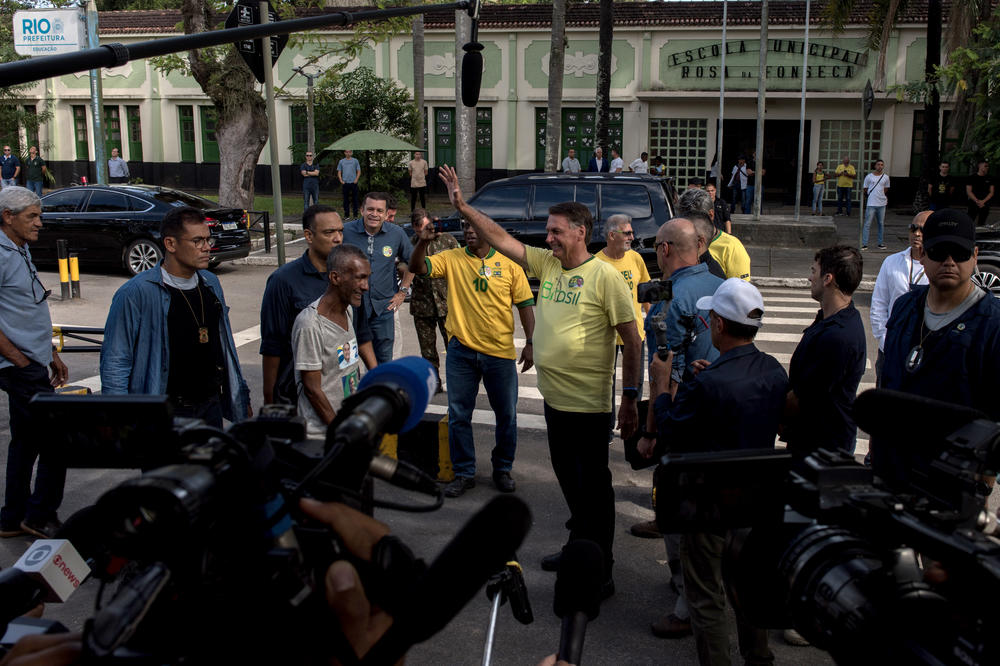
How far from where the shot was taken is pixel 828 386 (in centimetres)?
436

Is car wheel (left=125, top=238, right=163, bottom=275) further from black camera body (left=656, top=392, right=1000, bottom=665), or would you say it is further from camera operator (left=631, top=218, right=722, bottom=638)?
black camera body (left=656, top=392, right=1000, bottom=665)

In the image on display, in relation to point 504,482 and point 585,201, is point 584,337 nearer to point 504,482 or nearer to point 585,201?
point 504,482

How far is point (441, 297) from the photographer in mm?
8852

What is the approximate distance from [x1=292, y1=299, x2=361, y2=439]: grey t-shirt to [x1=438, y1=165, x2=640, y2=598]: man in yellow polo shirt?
1.07m

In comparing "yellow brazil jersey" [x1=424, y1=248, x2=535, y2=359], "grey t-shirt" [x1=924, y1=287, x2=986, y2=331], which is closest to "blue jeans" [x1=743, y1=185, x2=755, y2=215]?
"yellow brazil jersey" [x1=424, y1=248, x2=535, y2=359]

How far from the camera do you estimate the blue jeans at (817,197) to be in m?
27.2

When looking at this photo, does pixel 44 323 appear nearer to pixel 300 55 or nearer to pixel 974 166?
pixel 974 166

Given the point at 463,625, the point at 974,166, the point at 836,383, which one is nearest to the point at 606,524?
the point at 463,625

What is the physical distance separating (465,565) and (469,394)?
15.6 feet

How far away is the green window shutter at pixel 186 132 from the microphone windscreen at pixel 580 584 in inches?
1429

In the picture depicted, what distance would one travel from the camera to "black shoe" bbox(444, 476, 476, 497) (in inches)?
253

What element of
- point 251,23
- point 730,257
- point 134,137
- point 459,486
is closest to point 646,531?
point 459,486

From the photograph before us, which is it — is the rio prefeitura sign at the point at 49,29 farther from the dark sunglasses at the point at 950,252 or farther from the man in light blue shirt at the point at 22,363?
the dark sunglasses at the point at 950,252

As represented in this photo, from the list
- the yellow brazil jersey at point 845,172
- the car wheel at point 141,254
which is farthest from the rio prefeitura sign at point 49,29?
the yellow brazil jersey at point 845,172
